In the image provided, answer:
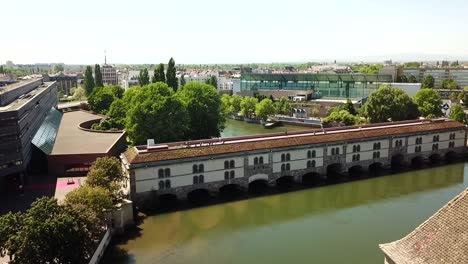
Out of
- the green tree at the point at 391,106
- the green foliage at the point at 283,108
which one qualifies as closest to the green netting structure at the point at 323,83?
the green foliage at the point at 283,108

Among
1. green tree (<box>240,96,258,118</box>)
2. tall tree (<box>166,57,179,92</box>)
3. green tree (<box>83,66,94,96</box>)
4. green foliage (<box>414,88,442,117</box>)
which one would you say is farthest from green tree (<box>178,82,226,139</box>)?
green tree (<box>83,66,94,96</box>)

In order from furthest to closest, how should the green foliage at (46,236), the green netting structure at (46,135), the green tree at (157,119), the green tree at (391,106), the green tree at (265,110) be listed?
the green tree at (265,110)
the green tree at (391,106)
the green tree at (157,119)
the green netting structure at (46,135)
the green foliage at (46,236)

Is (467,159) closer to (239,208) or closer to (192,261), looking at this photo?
(239,208)

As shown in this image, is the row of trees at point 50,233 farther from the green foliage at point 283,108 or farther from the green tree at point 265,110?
the green foliage at point 283,108

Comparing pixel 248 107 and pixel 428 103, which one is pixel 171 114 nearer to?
pixel 248 107

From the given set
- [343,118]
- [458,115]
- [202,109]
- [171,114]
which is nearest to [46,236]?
[171,114]

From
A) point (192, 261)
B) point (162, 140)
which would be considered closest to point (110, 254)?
point (192, 261)
